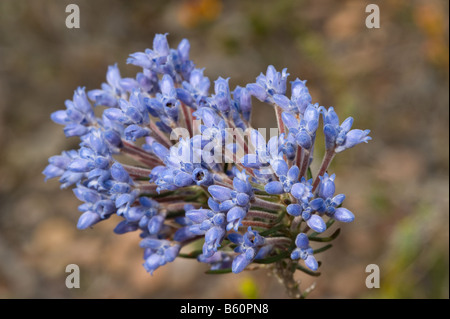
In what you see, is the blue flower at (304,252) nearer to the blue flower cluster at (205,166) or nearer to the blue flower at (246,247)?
the blue flower cluster at (205,166)

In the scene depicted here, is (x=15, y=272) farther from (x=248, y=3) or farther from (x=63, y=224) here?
(x=248, y=3)

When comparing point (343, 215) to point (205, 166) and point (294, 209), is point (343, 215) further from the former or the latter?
point (205, 166)

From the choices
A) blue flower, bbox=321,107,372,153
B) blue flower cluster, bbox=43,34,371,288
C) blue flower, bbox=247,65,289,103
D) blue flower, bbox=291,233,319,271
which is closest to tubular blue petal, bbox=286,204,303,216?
blue flower cluster, bbox=43,34,371,288

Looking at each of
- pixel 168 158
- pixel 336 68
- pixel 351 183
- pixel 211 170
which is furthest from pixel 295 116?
pixel 336 68

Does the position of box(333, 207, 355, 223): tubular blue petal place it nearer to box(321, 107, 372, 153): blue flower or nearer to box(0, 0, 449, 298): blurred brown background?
box(321, 107, 372, 153): blue flower

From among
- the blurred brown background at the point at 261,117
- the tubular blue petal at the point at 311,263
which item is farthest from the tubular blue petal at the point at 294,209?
the blurred brown background at the point at 261,117
